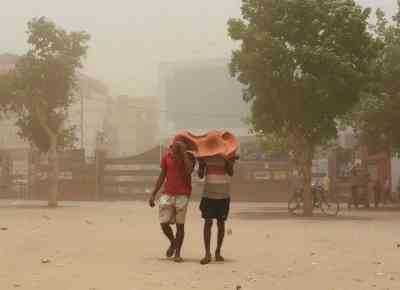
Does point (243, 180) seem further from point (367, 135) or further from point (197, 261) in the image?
point (197, 261)

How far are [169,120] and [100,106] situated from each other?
8.89m

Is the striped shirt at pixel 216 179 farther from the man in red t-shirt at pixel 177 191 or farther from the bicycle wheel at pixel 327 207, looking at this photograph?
the bicycle wheel at pixel 327 207

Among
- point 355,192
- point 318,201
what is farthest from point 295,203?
point 355,192

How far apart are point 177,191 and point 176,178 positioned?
7.1 inches

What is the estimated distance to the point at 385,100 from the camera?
995 inches

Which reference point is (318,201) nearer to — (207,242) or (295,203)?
(295,203)

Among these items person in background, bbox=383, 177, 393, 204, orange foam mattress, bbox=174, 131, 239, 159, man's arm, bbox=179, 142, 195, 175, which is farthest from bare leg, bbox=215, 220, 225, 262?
person in background, bbox=383, 177, 393, 204

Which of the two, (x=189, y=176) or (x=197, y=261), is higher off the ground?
(x=189, y=176)

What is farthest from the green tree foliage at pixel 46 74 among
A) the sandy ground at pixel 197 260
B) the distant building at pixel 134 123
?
the distant building at pixel 134 123

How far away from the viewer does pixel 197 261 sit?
933 cm

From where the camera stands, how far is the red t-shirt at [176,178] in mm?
9461

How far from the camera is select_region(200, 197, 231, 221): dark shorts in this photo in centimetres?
932

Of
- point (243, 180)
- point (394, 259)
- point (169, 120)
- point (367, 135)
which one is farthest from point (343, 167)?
point (169, 120)

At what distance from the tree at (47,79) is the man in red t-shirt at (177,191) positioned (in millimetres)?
19340
